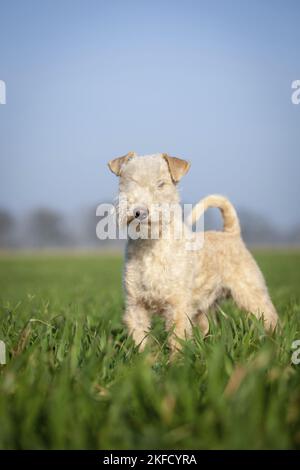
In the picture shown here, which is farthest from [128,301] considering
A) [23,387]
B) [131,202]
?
[23,387]

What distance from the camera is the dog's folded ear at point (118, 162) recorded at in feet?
16.7

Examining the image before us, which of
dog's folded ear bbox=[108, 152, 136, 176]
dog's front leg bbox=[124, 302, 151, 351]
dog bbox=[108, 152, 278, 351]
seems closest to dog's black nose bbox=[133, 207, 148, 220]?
dog bbox=[108, 152, 278, 351]

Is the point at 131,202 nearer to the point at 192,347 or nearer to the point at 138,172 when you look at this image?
the point at 138,172

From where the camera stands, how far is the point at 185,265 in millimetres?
4992

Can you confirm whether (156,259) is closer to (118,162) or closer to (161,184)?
(161,184)

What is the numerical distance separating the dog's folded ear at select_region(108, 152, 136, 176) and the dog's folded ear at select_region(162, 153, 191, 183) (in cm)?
46

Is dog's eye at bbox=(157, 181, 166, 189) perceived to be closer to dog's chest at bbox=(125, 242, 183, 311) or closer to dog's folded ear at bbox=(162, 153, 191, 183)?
dog's folded ear at bbox=(162, 153, 191, 183)

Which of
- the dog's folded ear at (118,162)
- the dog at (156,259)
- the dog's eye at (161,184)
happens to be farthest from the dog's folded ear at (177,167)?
the dog's folded ear at (118,162)

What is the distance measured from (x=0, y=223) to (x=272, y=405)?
80450mm

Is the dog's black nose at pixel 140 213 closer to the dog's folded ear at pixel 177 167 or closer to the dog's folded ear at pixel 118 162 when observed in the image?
the dog's folded ear at pixel 177 167

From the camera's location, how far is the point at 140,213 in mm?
4328

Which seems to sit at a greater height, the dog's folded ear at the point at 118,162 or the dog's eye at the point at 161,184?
the dog's folded ear at the point at 118,162

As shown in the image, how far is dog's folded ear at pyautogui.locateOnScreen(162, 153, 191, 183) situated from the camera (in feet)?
16.2
